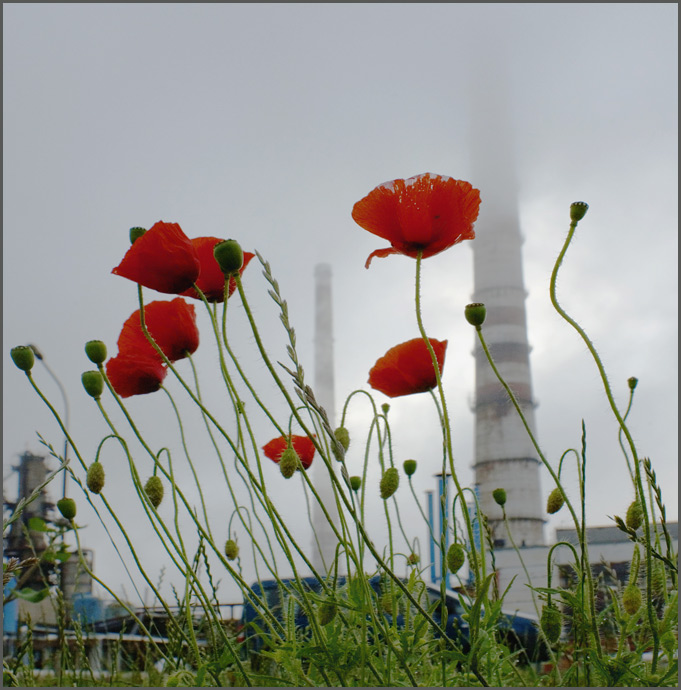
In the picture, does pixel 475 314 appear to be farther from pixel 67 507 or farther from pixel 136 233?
pixel 67 507

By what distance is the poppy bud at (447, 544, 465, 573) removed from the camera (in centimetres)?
78

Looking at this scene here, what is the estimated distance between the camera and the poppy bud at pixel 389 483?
0.93m

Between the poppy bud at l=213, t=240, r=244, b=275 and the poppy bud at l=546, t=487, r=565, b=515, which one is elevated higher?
the poppy bud at l=213, t=240, r=244, b=275

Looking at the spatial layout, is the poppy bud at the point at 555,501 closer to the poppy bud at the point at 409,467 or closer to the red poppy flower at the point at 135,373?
the poppy bud at the point at 409,467

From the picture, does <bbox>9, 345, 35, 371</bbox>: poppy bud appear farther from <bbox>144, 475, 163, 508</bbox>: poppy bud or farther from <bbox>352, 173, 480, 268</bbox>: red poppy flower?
<bbox>352, 173, 480, 268</bbox>: red poppy flower

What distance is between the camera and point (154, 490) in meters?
0.93

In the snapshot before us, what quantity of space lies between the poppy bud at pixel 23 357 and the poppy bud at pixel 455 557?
0.49 m

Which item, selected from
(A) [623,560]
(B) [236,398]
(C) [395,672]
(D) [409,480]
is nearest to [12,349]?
(B) [236,398]

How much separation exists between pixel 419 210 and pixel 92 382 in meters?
0.41

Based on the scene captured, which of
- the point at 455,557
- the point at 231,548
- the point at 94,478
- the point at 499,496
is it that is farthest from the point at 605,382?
the point at 231,548

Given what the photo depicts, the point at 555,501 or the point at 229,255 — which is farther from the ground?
the point at 229,255

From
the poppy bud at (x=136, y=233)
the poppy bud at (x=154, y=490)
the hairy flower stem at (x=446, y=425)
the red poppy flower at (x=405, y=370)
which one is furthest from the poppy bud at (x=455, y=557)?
the poppy bud at (x=136, y=233)

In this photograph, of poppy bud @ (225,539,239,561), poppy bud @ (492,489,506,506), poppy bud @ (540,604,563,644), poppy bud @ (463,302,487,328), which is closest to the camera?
poppy bud @ (463,302,487,328)

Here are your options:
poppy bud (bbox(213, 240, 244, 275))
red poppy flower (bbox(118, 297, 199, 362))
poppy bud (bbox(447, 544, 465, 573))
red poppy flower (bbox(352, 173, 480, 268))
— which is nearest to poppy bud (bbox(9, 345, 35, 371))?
red poppy flower (bbox(118, 297, 199, 362))
